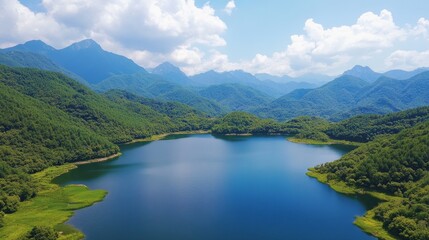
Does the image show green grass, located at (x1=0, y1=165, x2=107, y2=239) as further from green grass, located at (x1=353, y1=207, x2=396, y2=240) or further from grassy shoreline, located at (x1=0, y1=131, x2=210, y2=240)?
green grass, located at (x1=353, y1=207, x2=396, y2=240)

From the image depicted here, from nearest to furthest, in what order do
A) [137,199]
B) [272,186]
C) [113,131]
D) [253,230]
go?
1. [253,230]
2. [137,199]
3. [272,186]
4. [113,131]

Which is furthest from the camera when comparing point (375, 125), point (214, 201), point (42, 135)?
point (375, 125)

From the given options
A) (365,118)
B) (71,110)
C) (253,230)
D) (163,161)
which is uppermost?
(71,110)

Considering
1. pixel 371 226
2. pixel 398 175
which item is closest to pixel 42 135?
pixel 371 226

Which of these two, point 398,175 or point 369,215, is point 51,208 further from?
point 398,175

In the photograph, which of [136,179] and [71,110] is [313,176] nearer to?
[136,179]

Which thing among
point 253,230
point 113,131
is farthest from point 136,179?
point 113,131

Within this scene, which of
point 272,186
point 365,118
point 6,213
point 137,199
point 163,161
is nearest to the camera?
point 6,213

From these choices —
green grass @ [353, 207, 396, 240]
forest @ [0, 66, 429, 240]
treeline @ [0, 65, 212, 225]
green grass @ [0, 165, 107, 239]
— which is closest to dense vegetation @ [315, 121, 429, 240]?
forest @ [0, 66, 429, 240]
